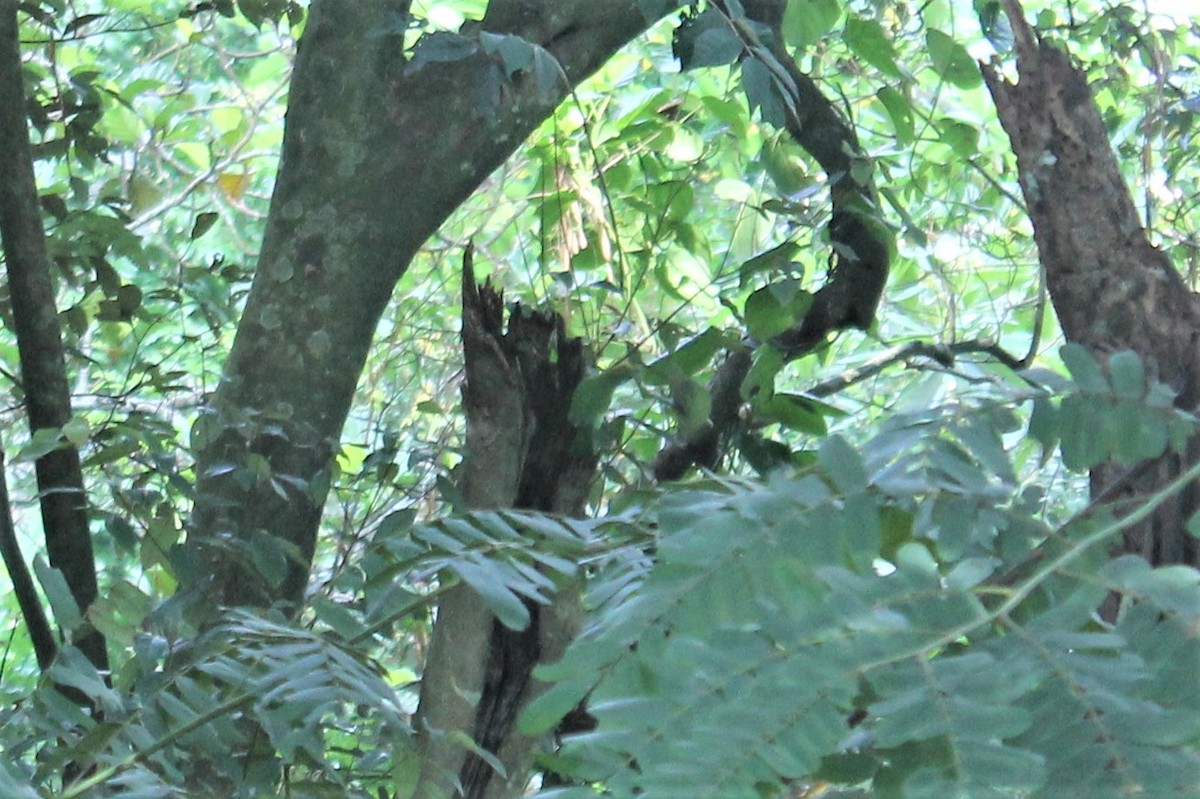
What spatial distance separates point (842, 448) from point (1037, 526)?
3.2 inches

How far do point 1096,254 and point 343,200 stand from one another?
666 millimetres

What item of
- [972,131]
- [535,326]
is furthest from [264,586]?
[972,131]

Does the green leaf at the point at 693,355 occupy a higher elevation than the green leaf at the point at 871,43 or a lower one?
lower

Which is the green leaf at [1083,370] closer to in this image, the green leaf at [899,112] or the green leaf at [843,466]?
the green leaf at [843,466]

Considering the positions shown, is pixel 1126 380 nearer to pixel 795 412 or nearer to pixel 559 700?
pixel 559 700

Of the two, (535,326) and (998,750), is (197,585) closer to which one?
(535,326)

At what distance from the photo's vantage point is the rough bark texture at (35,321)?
1.08 meters

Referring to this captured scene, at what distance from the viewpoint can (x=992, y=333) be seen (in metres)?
2.00

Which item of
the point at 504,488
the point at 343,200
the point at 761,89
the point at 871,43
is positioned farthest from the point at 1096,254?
the point at 343,200

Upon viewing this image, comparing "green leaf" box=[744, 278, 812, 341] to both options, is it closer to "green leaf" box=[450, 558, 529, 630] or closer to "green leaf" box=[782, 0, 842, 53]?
"green leaf" box=[782, 0, 842, 53]

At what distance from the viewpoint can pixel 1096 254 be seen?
2.83 feet

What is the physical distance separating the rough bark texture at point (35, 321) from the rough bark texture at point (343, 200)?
0.11 meters

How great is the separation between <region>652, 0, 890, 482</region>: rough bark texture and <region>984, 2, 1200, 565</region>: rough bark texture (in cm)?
34

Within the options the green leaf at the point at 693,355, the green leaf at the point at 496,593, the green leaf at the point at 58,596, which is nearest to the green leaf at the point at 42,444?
the green leaf at the point at 58,596
